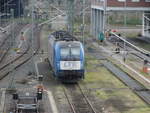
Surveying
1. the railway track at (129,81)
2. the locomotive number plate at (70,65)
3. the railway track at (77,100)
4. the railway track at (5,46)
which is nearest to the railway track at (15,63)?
the railway track at (5,46)

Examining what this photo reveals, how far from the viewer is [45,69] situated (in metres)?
33.7

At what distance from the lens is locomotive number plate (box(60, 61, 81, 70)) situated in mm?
27156

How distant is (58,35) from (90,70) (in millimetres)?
3728

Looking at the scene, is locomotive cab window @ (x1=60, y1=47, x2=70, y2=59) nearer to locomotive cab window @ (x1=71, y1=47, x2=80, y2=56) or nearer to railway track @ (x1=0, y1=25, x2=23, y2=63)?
locomotive cab window @ (x1=71, y1=47, x2=80, y2=56)

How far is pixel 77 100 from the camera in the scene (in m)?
23.8

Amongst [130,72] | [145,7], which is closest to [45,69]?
[130,72]

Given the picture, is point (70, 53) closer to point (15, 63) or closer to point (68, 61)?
point (68, 61)

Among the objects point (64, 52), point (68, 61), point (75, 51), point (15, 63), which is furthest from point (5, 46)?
point (68, 61)

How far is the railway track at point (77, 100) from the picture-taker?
854 inches

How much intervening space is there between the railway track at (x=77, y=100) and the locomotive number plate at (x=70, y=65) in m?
1.19

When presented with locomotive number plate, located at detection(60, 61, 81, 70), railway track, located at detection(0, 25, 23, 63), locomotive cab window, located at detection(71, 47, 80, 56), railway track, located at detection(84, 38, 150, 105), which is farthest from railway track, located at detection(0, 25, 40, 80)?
railway track, located at detection(84, 38, 150, 105)

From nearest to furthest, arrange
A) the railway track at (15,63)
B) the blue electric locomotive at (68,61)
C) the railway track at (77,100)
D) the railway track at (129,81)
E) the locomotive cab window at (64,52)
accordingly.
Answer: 1. the railway track at (77,100)
2. the railway track at (129,81)
3. the blue electric locomotive at (68,61)
4. the locomotive cab window at (64,52)
5. the railway track at (15,63)

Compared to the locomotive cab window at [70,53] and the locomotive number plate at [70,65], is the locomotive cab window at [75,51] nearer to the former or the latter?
the locomotive cab window at [70,53]

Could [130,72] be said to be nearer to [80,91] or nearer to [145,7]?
[80,91]
